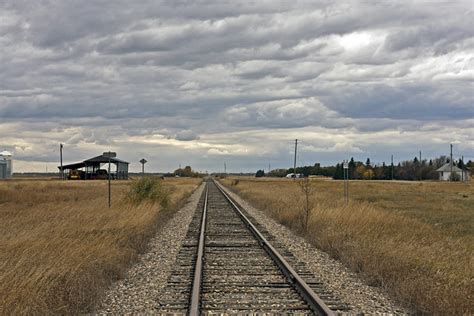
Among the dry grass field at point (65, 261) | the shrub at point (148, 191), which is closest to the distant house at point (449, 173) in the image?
the shrub at point (148, 191)

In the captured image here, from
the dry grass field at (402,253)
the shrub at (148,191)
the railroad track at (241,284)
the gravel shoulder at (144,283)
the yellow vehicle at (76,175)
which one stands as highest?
the yellow vehicle at (76,175)

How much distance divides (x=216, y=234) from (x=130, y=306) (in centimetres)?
962

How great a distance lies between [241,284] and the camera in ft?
30.5

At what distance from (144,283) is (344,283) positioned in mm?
3463

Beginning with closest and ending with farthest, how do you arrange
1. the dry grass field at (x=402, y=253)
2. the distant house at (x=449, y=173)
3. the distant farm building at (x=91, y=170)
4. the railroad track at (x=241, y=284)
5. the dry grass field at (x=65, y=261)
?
the dry grass field at (x=65, y=261), the railroad track at (x=241, y=284), the dry grass field at (x=402, y=253), the distant farm building at (x=91, y=170), the distant house at (x=449, y=173)

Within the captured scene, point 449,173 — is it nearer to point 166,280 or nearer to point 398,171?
point 398,171

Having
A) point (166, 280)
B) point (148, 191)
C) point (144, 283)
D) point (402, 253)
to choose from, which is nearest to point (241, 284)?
point (166, 280)

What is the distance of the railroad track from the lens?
7.69 m

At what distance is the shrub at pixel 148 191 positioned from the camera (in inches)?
1104

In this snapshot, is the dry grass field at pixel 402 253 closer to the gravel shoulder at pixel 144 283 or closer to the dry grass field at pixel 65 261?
the gravel shoulder at pixel 144 283

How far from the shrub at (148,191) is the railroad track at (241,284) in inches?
531

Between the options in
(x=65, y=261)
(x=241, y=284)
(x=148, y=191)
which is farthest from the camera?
(x=148, y=191)

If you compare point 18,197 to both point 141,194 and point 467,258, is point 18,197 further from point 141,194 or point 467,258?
point 467,258

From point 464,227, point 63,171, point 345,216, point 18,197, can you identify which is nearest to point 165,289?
point 345,216
